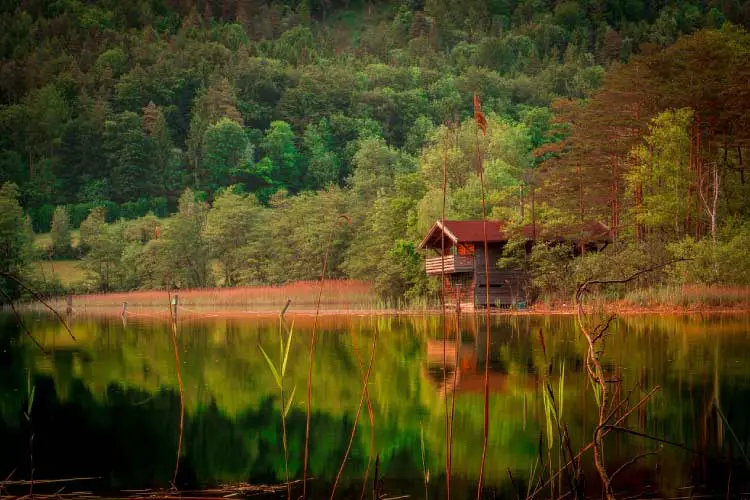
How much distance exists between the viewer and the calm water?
31.1ft

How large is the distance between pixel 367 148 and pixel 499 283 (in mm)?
53049

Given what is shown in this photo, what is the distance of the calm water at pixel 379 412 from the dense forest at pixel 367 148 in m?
2.25

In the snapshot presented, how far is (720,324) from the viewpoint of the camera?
87.2ft

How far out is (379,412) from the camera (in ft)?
43.2

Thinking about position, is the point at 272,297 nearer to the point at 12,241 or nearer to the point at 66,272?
the point at 12,241

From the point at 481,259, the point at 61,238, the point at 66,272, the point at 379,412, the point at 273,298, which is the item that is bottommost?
the point at 379,412

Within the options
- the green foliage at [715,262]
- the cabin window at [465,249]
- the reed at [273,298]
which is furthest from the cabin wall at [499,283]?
the green foliage at [715,262]

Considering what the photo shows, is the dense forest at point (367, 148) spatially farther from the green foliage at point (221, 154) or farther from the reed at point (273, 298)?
the reed at point (273, 298)

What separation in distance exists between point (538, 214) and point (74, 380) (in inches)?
1216

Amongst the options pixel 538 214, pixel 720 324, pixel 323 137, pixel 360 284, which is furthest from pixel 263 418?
pixel 323 137

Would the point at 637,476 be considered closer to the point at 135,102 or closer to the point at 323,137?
the point at 323,137

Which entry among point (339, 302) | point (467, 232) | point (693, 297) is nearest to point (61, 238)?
point (339, 302)

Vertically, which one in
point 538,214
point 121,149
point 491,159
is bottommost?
point 538,214

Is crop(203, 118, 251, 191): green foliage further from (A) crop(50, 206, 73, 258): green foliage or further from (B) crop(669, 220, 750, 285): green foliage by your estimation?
(B) crop(669, 220, 750, 285): green foliage
